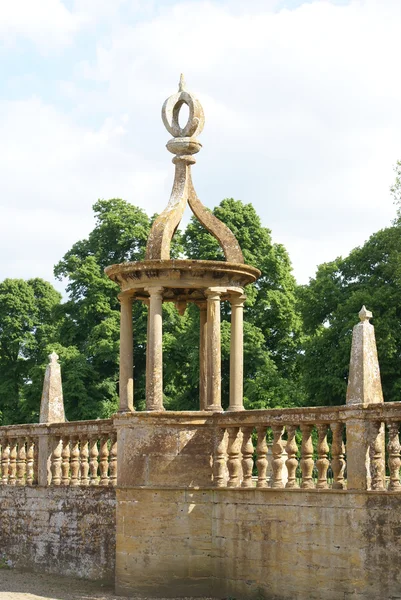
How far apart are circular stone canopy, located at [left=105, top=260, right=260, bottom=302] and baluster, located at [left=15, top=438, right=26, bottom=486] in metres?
4.03

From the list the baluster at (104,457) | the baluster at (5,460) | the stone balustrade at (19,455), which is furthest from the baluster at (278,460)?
the baluster at (5,460)

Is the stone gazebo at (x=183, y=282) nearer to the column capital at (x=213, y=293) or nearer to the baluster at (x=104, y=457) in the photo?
the column capital at (x=213, y=293)

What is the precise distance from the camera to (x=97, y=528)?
15.0 metres

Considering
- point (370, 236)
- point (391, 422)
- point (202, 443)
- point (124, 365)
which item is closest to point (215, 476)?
point (202, 443)

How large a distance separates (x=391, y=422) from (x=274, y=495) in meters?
2.01

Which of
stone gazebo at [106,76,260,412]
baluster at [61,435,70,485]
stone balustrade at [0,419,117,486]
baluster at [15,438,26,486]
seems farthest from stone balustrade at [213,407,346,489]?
baluster at [15,438,26,486]

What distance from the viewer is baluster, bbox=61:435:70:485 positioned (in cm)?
1591

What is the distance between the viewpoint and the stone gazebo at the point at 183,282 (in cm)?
1378

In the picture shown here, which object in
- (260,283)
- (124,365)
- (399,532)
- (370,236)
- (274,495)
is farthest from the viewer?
(260,283)

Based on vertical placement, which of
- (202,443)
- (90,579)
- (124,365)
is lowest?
(90,579)

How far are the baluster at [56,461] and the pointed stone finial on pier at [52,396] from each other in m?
0.39

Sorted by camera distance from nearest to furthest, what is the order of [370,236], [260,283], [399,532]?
[399,532] → [370,236] → [260,283]

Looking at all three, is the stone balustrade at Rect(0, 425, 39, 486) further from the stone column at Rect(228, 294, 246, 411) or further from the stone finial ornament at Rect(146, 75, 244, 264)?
the stone finial ornament at Rect(146, 75, 244, 264)

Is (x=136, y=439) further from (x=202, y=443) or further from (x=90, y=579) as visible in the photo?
(x=90, y=579)
